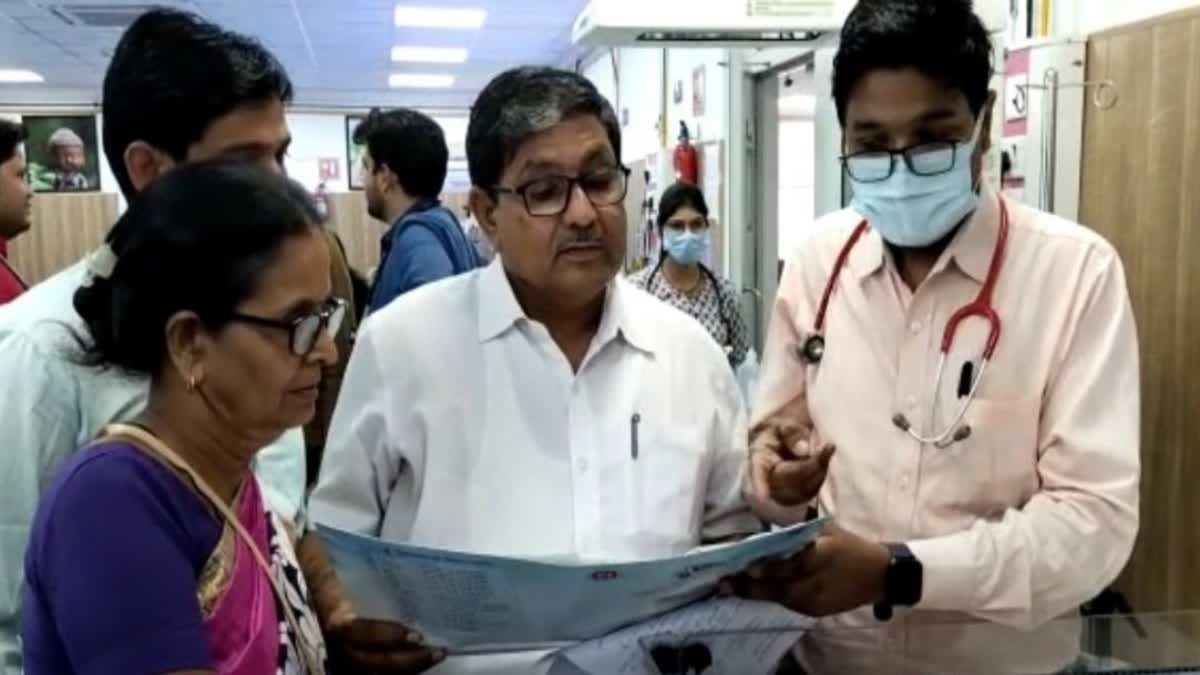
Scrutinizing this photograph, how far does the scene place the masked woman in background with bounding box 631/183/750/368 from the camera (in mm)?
4223

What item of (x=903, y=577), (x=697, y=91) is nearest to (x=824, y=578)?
(x=903, y=577)

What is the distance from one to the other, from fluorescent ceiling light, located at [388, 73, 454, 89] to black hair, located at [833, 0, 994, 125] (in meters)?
9.70

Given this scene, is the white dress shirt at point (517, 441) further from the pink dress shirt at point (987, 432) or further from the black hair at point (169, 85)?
the black hair at point (169, 85)

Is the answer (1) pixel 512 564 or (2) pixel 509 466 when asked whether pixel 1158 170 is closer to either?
(2) pixel 509 466

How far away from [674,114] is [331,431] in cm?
549

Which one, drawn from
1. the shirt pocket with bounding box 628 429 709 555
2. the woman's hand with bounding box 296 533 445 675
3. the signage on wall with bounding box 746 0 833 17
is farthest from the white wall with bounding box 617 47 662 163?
the woman's hand with bounding box 296 533 445 675

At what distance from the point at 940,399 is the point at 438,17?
6740 mm

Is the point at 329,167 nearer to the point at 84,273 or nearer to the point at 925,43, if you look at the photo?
the point at 84,273

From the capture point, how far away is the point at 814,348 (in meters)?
1.41

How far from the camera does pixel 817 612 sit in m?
1.18

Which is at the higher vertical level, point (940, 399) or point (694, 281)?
point (940, 399)

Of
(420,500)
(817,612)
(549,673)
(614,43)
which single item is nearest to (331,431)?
(420,500)

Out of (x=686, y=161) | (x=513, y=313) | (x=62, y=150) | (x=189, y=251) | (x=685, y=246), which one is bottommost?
(x=685, y=246)

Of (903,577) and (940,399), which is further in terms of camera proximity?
(940,399)
